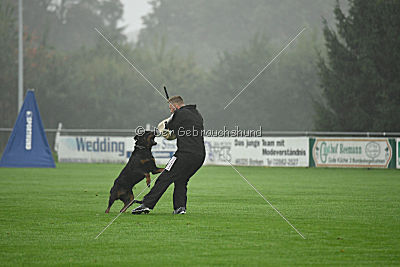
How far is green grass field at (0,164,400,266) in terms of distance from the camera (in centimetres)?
827

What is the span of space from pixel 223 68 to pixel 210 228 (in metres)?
54.5

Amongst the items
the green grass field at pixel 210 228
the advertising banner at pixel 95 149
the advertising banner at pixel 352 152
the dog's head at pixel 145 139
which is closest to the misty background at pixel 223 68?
the advertising banner at pixel 352 152

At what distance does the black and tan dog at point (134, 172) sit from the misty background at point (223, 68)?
76.3ft

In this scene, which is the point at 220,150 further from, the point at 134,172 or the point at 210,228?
the point at 210,228

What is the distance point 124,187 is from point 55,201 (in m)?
3.15

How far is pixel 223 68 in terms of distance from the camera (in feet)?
212

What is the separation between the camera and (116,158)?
34500 mm

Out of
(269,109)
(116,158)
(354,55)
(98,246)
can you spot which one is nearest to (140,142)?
(98,246)

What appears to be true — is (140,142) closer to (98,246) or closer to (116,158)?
(98,246)

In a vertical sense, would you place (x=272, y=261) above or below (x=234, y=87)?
below

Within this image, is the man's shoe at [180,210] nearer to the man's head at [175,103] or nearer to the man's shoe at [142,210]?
the man's shoe at [142,210]

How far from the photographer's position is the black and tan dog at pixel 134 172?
12586 mm

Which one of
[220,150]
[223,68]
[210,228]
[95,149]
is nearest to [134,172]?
[210,228]

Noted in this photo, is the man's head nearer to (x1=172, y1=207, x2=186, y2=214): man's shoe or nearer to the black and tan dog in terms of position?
the black and tan dog
